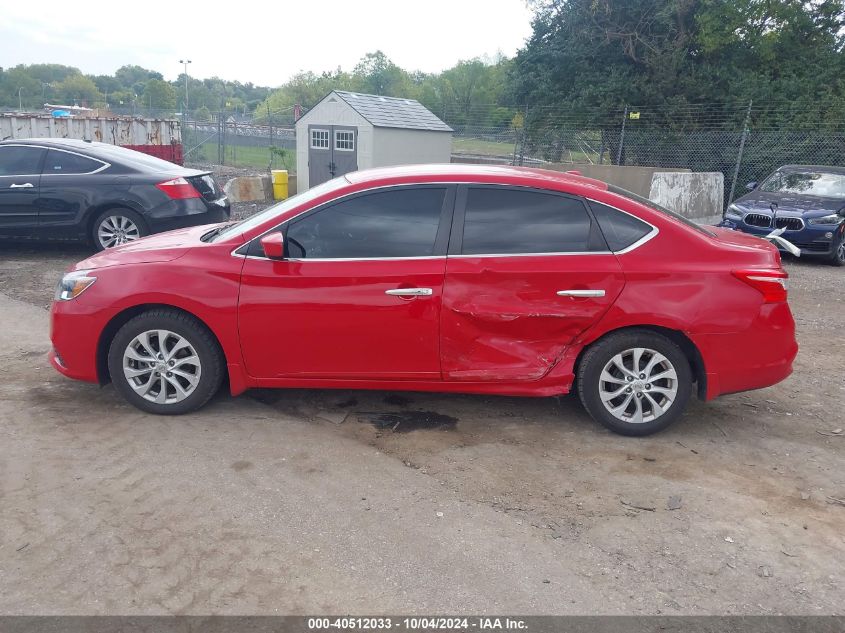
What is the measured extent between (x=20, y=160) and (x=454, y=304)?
7300 millimetres

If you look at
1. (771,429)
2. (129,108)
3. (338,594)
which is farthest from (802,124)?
(129,108)

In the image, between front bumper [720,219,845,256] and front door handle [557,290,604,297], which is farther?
front bumper [720,219,845,256]

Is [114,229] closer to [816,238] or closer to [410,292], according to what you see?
[410,292]

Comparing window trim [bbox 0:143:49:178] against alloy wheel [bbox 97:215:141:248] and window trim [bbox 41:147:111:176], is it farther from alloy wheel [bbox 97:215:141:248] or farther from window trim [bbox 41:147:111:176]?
alloy wheel [bbox 97:215:141:248]

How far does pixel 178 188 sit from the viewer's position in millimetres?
8805

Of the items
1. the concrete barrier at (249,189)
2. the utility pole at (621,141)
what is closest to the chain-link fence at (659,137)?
the utility pole at (621,141)

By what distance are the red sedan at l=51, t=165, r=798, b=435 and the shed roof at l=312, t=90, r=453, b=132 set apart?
50.8ft

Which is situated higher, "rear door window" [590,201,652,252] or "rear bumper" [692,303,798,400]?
"rear door window" [590,201,652,252]

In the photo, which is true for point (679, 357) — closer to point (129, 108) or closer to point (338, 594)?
point (338, 594)

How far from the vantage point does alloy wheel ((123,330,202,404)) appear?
4.39 m

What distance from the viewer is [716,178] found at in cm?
1393

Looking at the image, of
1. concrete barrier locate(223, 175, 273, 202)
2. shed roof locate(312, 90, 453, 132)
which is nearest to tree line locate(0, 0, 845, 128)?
shed roof locate(312, 90, 453, 132)

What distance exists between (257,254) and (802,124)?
18.7 m

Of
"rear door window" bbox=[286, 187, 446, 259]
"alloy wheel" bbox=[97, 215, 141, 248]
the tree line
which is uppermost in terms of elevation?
the tree line
